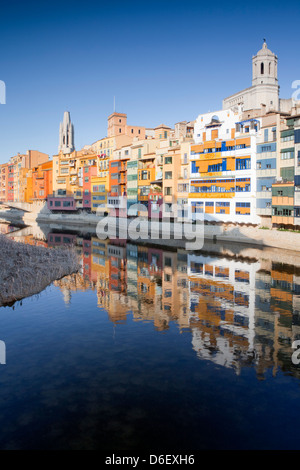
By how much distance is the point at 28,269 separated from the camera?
2569cm

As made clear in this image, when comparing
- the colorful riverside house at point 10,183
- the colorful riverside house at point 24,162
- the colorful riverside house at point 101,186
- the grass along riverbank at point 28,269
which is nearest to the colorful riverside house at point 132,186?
the colorful riverside house at point 101,186

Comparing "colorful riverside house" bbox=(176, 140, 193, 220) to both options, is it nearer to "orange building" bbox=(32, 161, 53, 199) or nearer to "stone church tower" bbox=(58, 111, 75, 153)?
"orange building" bbox=(32, 161, 53, 199)

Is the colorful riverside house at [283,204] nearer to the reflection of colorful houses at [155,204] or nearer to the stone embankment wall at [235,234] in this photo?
the stone embankment wall at [235,234]

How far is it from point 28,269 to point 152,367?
14.5 m

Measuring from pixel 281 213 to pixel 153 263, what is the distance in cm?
1611

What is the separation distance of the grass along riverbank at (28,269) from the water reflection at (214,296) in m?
1.15

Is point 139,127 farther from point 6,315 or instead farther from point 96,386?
point 96,386

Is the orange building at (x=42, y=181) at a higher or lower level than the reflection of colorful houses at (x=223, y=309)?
higher

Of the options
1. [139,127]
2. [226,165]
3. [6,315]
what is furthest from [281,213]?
[139,127]

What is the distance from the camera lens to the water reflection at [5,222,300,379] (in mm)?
15406

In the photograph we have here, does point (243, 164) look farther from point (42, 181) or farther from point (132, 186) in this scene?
point (42, 181)

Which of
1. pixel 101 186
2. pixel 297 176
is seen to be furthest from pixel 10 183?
pixel 297 176

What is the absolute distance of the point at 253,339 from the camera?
16.3 meters

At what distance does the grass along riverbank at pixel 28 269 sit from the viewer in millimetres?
22383
